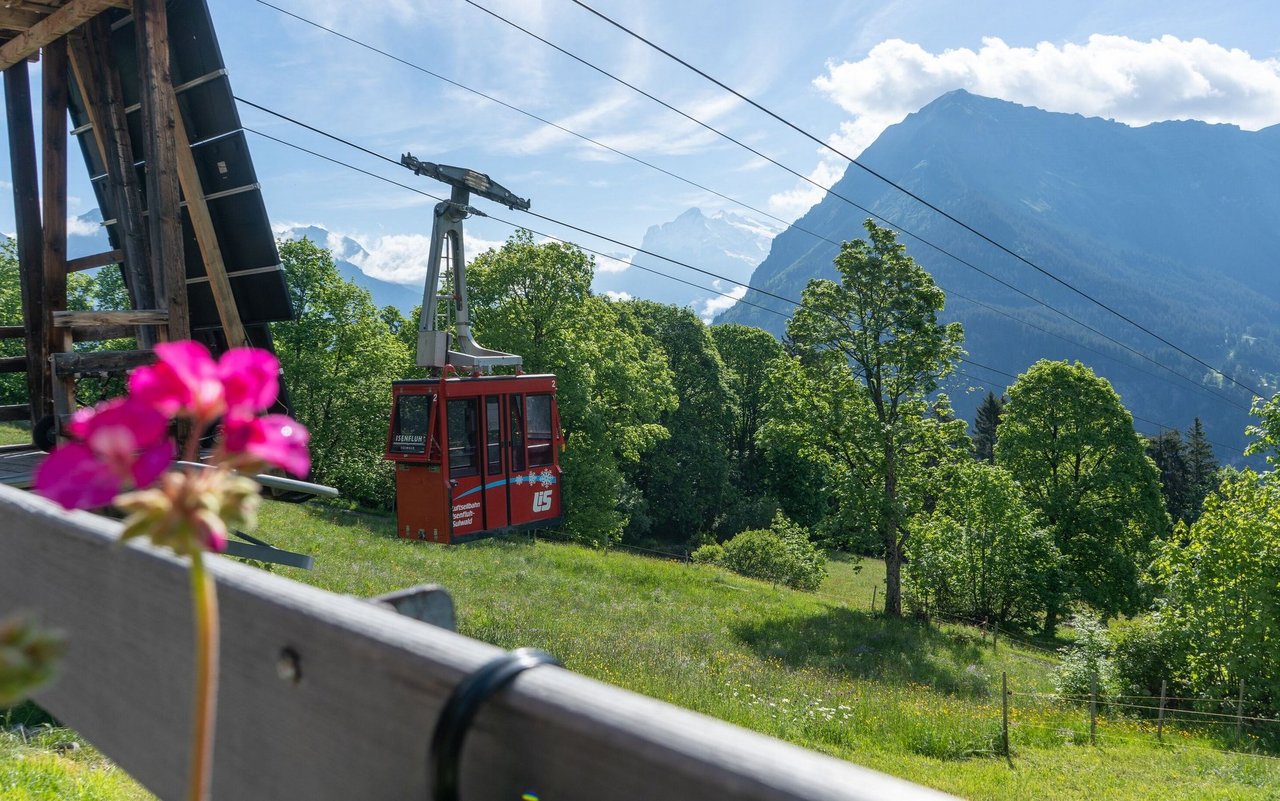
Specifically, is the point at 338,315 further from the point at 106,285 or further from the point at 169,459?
the point at 169,459

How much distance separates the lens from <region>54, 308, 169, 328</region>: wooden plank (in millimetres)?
5203

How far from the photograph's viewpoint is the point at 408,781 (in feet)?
2.45

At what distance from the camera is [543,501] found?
12.6 meters

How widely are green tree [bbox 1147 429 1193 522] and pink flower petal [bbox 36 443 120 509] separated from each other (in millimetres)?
61570

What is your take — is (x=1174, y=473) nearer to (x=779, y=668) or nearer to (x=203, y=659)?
(x=779, y=668)

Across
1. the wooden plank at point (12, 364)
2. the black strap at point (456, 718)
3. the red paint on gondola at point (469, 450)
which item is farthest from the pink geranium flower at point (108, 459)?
the red paint on gondola at point (469, 450)

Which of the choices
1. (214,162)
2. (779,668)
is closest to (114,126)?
(214,162)

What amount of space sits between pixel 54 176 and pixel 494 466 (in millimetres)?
6611

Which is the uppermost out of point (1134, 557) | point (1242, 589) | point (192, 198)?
point (192, 198)

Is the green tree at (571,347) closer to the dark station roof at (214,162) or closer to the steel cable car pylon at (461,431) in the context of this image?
the steel cable car pylon at (461,431)

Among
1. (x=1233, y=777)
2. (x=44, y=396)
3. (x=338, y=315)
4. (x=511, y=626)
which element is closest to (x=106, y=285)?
Answer: (x=338, y=315)

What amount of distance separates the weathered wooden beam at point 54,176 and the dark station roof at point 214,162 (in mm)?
413

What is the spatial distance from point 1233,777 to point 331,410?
29.4 metres

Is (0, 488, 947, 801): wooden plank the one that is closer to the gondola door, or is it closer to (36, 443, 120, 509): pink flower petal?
(36, 443, 120, 509): pink flower petal
